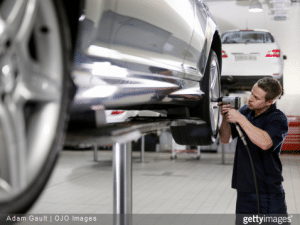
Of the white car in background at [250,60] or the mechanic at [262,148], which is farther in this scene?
the white car in background at [250,60]

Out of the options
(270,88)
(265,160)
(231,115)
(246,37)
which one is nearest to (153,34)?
(231,115)

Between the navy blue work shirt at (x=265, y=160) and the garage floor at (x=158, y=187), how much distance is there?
217 centimetres

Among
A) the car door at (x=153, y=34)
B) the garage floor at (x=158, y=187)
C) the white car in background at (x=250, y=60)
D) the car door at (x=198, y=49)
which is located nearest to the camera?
the car door at (x=153, y=34)

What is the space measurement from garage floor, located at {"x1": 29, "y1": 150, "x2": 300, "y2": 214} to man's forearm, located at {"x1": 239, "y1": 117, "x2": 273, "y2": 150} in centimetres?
240

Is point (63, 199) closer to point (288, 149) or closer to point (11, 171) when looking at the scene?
point (11, 171)

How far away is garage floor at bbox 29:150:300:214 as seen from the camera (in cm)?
488

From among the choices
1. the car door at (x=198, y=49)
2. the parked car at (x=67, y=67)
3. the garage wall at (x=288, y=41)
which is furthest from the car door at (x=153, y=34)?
the garage wall at (x=288, y=41)

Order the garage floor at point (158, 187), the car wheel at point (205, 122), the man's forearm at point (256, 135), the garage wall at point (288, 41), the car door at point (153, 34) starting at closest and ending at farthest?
the car door at point (153, 34) → the man's forearm at point (256, 135) → the car wheel at point (205, 122) → the garage floor at point (158, 187) → the garage wall at point (288, 41)

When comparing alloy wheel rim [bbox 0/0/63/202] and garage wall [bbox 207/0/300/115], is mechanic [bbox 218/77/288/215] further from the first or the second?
garage wall [bbox 207/0/300/115]

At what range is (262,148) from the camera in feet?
8.09

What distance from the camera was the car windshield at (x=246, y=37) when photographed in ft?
25.0

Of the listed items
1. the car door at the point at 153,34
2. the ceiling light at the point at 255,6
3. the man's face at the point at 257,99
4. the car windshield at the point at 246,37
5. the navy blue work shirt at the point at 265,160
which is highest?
the ceiling light at the point at 255,6

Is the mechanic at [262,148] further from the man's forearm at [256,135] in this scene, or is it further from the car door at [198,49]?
the car door at [198,49]

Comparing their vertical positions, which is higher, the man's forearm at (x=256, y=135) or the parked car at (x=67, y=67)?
the parked car at (x=67, y=67)
